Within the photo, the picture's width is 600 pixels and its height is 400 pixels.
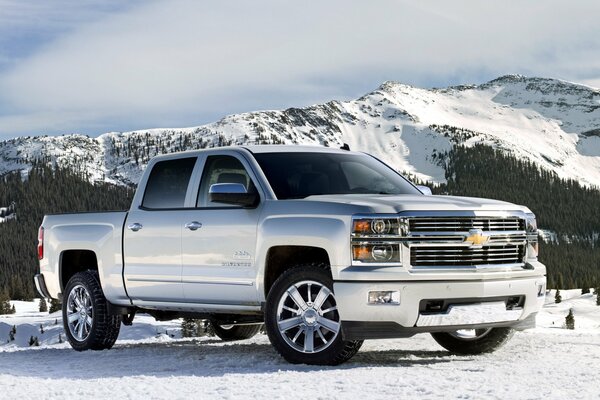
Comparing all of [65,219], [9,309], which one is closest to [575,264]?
[9,309]

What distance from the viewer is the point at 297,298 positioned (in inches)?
312

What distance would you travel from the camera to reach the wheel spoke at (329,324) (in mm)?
7738

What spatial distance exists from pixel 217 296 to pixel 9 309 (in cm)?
12061

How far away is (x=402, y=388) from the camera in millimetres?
6543

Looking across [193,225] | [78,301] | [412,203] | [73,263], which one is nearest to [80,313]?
[78,301]

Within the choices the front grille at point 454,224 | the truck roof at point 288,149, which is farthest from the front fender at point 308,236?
the truck roof at point 288,149

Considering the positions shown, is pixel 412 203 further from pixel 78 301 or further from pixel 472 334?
pixel 78 301

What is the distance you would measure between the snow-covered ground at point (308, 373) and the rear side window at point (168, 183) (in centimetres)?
168

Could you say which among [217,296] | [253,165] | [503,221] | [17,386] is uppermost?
[253,165]

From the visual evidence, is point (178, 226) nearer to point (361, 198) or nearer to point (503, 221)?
point (361, 198)

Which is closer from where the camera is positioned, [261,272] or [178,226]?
[261,272]

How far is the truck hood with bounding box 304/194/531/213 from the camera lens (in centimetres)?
760

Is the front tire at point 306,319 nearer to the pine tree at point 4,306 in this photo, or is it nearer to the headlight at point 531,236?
the headlight at point 531,236

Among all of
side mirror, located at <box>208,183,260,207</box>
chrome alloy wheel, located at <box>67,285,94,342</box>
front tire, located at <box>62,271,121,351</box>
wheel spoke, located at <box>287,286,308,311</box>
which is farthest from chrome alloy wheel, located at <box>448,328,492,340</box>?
chrome alloy wheel, located at <box>67,285,94,342</box>
